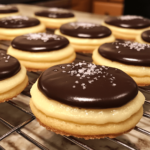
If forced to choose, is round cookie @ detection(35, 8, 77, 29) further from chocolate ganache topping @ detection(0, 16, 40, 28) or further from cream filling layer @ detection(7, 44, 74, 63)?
cream filling layer @ detection(7, 44, 74, 63)

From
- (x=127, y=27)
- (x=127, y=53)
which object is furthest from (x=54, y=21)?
(x=127, y=53)

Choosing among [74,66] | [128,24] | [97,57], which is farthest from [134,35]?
[74,66]

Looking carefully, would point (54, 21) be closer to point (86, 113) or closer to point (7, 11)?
point (7, 11)

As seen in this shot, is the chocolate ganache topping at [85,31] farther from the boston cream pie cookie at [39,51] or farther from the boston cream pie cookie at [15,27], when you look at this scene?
the boston cream pie cookie at [15,27]

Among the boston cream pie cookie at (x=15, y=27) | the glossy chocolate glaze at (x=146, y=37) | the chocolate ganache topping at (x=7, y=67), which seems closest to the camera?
the chocolate ganache topping at (x=7, y=67)

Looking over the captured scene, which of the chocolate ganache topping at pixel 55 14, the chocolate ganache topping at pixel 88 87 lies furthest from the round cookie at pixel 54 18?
the chocolate ganache topping at pixel 88 87

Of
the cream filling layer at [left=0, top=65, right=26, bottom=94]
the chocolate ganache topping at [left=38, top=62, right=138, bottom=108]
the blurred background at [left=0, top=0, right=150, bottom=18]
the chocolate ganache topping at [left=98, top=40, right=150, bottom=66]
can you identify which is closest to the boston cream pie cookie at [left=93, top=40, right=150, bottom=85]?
the chocolate ganache topping at [left=98, top=40, right=150, bottom=66]

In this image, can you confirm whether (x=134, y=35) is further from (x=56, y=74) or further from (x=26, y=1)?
(x=26, y=1)
